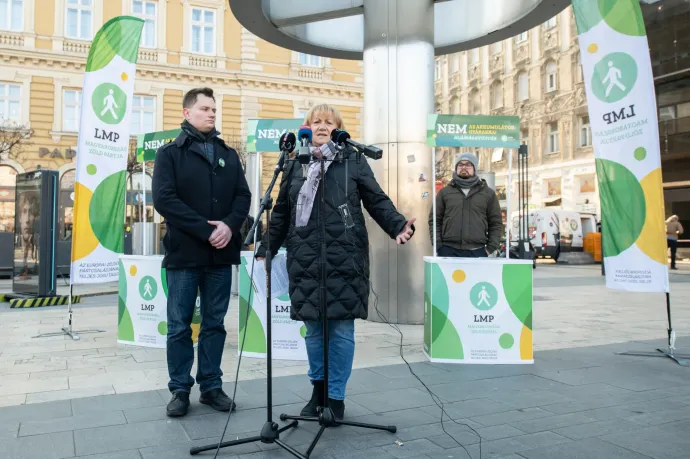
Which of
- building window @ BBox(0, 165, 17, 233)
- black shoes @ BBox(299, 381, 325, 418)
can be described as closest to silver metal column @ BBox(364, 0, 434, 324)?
black shoes @ BBox(299, 381, 325, 418)

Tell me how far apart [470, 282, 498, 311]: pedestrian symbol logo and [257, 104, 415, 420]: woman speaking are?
75.1 inches

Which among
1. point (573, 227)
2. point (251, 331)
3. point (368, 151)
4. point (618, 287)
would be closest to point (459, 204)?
point (618, 287)

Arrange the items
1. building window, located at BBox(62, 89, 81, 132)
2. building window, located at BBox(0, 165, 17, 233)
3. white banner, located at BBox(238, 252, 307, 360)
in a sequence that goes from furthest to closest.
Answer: building window, located at BBox(62, 89, 81, 132) < building window, located at BBox(0, 165, 17, 233) < white banner, located at BBox(238, 252, 307, 360)

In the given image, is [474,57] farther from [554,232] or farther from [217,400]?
[217,400]

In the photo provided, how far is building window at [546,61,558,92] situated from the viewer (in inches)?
1373

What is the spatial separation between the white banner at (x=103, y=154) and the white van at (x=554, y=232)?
64.4 feet

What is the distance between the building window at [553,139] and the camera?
116ft

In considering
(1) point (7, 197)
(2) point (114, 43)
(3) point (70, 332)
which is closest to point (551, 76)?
(1) point (7, 197)

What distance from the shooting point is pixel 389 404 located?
13.5ft

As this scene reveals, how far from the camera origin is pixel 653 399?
4215 millimetres

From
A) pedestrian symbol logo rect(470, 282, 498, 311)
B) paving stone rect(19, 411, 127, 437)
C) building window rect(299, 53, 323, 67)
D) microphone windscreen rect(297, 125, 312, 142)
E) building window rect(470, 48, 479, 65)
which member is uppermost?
building window rect(470, 48, 479, 65)

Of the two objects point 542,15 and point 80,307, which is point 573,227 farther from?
point 80,307

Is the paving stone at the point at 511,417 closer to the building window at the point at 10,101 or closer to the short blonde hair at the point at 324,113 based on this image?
the short blonde hair at the point at 324,113

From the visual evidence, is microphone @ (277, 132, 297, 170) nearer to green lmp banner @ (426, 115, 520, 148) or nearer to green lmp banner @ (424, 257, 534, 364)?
green lmp banner @ (424, 257, 534, 364)
